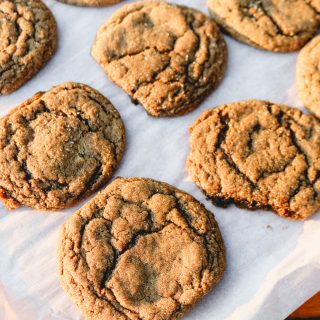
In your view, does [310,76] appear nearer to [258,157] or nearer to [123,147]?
[258,157]

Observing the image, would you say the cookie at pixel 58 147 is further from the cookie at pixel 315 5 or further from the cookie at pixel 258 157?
the cookie at pixel 315 5

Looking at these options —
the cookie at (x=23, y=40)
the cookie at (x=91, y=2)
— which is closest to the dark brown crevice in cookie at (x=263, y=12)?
the cookie at (x=91, y=2)

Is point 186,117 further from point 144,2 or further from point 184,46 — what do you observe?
point 144,2

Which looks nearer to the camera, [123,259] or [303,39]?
[123,259]

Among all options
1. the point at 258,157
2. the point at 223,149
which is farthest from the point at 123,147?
the point at 258,157

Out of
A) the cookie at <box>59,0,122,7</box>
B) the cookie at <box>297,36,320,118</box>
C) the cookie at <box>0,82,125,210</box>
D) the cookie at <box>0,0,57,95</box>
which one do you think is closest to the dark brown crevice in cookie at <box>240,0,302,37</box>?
the cookie at <box>297,36,320,118</box>

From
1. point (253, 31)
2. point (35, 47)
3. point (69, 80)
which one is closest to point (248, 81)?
point (253, 31)
